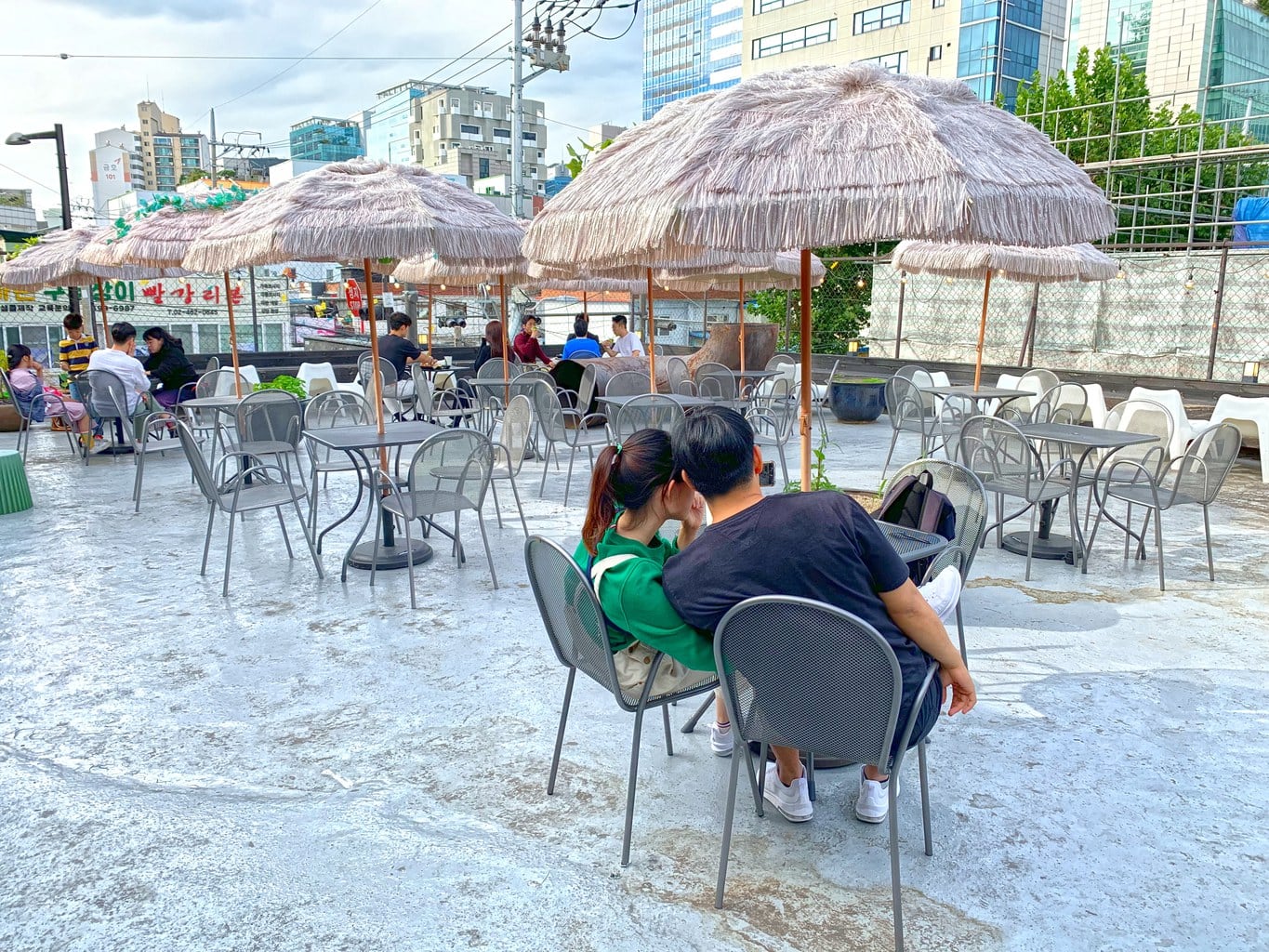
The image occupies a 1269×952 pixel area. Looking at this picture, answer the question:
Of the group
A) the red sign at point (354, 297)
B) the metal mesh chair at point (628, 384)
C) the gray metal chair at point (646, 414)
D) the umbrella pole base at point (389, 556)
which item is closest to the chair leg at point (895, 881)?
the umbrella pole base at point (389, 556)

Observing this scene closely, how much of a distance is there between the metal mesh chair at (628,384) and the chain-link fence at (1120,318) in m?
5.97

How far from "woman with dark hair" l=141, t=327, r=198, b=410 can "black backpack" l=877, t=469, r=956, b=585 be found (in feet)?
23.4

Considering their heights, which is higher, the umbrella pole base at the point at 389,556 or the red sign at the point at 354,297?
the red sign at the point at 354,297

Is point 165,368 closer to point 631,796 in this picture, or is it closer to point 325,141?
point 631,796

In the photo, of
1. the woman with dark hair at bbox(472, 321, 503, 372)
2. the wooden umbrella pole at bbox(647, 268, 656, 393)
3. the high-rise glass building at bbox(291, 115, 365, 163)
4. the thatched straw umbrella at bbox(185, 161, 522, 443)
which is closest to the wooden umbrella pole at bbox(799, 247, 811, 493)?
the thatched straw umbrella at bbox(185, 161, 522, 443)

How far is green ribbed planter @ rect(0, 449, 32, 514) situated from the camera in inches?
251

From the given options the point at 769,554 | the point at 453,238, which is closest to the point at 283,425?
the point at 453,238

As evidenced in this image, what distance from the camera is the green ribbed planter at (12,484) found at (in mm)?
6375

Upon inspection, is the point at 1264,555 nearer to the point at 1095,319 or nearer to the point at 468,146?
the point at 1095,319

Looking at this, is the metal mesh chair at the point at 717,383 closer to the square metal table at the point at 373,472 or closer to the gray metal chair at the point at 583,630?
the square metal table at the point at 373,472

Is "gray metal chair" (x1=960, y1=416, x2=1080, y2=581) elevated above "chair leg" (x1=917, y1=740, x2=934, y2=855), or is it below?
above

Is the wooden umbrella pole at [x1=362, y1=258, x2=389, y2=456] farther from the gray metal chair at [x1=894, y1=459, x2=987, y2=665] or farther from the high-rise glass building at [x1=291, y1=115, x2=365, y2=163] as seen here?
the high-rise glass building at [x1=291, y1=115, x2=365, y2=163]

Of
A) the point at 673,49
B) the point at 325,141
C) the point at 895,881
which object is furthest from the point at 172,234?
the point at 673,49

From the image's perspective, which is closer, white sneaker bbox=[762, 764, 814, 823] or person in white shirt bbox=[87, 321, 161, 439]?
white sneaker bbox=[762, 764, 814, 823]
